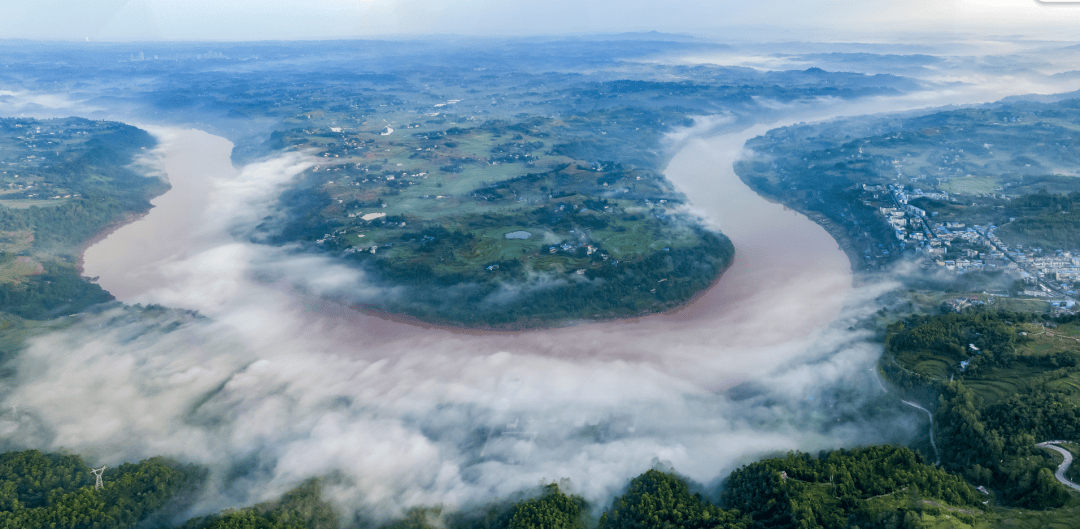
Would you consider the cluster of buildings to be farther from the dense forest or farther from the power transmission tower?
the power transmission tower

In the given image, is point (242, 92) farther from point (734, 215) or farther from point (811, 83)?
point (811, 83)

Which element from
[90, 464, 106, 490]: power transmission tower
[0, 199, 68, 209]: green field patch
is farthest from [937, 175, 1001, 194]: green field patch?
[0, 199, 68, 209]: green field patch

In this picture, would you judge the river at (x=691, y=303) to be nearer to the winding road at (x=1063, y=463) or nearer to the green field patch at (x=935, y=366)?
the green field patch at (x=935, y=366)

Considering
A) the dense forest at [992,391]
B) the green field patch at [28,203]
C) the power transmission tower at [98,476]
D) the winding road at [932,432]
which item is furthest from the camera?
the green field patch at [28,203]

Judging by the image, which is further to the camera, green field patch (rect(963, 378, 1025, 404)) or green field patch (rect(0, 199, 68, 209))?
green field patch (rect(0, 199, 68, 209))

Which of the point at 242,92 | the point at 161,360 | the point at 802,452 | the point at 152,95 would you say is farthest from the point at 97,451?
the point at 152,95

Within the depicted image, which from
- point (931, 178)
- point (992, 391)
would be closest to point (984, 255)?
point (931, 178)

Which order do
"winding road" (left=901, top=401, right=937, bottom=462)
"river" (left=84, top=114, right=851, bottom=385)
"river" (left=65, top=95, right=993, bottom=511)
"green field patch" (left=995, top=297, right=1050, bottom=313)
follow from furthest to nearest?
"river" (left=84, top=114, right=851, bottom=385)
"green field patch" (left=995, top=297, right=1050, bottom=313)
"river" (left=65, top=95, right=993, bottom=511)
"winding road" (left=901, top=401, right=937, bottom=462)

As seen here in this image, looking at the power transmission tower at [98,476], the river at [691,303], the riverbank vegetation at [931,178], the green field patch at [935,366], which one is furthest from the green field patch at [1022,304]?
the power transmission tower at [98,476]

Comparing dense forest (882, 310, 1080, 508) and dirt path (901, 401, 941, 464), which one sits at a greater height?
dense forest (882, 310, 1080, 508)
